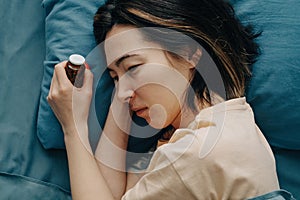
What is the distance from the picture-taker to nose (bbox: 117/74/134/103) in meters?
1.05

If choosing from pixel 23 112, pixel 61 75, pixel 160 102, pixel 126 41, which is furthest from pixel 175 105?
pixel 23 112

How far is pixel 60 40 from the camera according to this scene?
3.92ft

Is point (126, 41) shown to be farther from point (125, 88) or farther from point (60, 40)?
point (60, 40)

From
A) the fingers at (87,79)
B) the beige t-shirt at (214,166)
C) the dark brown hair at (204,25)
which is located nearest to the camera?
the beige t-shirt at (214,166)

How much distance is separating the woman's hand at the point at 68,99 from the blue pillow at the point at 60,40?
0.04 m

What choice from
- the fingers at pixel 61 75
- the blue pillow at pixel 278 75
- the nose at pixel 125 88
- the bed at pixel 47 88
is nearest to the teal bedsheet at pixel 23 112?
the bed at pixel 47 88

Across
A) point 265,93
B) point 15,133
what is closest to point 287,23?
point 265,93

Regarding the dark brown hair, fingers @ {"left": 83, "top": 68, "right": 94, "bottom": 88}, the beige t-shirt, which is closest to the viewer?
the beige t-shirt

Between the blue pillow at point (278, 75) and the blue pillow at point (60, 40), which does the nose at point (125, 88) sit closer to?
the blue pillow at point (60, 40)

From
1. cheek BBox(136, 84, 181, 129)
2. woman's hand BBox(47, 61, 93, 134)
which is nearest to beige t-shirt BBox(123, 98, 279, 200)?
cheek BBox(136, 84, 181, 129)

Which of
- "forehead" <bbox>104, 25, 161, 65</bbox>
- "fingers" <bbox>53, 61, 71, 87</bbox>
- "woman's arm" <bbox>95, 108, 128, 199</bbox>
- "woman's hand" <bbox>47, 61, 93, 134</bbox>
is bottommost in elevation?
"woman's arm" <bbox>95, 108, 128, 199</bbox>

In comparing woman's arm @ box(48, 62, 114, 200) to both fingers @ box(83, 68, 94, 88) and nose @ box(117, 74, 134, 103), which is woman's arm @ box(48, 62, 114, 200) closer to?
fingers @ box(83, 68, 94, 88)

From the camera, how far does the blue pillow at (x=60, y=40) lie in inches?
44.8

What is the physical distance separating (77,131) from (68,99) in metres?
0.08
